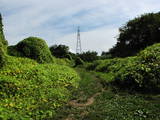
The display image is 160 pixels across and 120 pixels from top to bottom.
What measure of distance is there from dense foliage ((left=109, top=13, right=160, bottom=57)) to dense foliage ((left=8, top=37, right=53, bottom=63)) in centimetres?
→ 1569

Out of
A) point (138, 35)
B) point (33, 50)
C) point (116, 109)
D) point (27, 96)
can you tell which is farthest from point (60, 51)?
point (116, 109)

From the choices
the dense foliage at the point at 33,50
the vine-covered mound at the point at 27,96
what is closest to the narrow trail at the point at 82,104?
the vine-covered mound at the point at 27,96

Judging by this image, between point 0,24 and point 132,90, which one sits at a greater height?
point 0,24

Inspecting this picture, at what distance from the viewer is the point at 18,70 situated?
51.6 ft

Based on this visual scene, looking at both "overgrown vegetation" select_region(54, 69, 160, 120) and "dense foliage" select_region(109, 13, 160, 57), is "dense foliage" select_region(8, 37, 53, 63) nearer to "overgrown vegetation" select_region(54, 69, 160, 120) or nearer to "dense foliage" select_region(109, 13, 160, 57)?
"overgrown vegetation" select_region(54, 69, 160, 120)

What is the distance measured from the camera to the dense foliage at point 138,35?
39062 millimetres

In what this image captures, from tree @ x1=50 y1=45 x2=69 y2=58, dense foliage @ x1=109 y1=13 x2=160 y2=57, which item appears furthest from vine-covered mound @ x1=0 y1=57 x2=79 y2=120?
tree @ x1=50 y1=45 x2=69 y2=58

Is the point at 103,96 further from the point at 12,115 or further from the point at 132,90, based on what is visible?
the point at 12,115

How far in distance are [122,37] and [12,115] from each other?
36.5 meters

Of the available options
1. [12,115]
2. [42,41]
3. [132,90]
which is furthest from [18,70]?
[42,41]

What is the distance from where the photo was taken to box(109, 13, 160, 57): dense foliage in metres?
39.1

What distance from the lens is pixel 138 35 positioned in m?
41.5

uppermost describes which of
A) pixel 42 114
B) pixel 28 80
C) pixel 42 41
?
pixel 42 41

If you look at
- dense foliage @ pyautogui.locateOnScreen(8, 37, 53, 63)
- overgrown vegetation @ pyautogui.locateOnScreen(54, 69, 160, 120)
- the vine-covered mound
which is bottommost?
overgrown vegetation @ pyautogui.locateOnScreen(54, 69, 160, 120)
